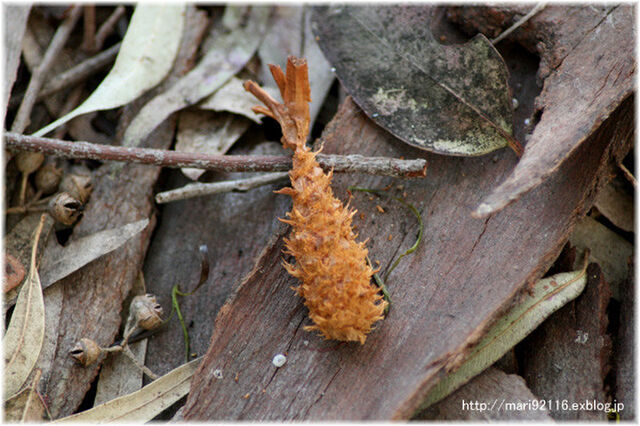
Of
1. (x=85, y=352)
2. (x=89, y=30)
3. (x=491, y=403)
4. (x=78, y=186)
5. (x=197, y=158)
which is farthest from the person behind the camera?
(x=89, y=30)

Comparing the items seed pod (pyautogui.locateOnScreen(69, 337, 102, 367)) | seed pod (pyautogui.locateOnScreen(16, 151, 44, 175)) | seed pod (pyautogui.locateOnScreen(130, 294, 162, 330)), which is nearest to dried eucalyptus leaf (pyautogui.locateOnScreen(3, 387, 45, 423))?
seed pod (pyautogui.locateOnScreen(69, 337, 102, 367))

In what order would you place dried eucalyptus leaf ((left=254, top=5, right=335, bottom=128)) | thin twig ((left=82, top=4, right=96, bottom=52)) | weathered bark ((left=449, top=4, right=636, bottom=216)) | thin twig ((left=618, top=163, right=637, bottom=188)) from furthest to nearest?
thin twig ((left=82, top=4, right=96, bottom=52)) < dried eucalyptus leaf ((left=254, top=5, right=335, bottom=128)) < thin twig ((left=618, top=163, right=637, bottom=188)) < weathered bark ((left=449, top=4, right=636, bottom=216))

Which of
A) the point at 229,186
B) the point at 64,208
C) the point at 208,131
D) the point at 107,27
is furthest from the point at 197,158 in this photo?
the point at 107,27

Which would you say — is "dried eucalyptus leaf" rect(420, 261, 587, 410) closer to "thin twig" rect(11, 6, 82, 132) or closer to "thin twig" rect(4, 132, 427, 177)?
"thin twig" rect(4, 132, 427, 177)

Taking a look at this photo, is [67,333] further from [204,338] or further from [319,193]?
[319,193]

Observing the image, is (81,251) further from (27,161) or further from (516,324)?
(516,324)

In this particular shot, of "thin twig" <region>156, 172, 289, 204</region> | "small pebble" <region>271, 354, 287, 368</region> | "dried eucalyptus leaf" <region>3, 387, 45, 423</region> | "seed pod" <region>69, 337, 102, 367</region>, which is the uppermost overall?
"thin twig" <region>156, 172, 289, 204</region>

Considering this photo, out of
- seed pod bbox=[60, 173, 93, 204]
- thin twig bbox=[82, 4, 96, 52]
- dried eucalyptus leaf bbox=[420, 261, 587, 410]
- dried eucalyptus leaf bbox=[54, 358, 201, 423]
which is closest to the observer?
dried eucalyptus leaf bbox=[420, 261, 587, 410]
